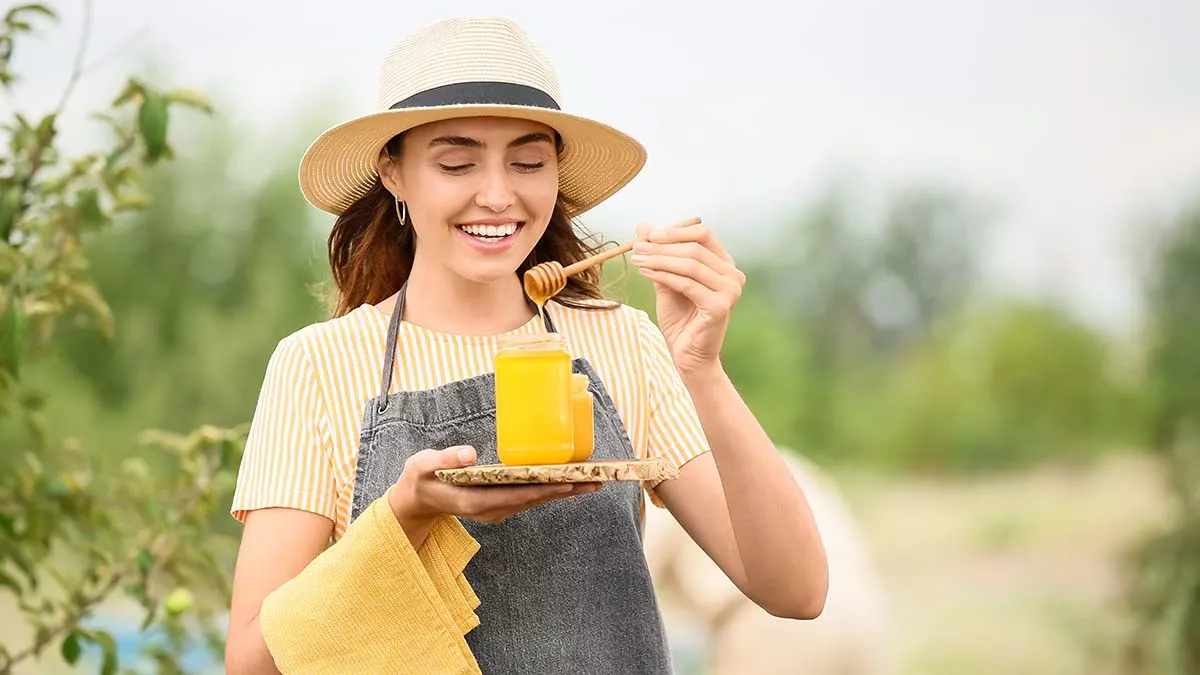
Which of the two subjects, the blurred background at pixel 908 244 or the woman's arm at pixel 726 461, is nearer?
the woman's arm at pixel 726 461

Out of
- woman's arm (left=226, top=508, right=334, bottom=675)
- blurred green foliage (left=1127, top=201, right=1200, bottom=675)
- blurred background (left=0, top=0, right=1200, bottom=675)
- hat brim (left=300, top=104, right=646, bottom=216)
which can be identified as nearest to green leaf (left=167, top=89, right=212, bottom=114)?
hat brim (left=300, top=104, right=646, bottom=216)

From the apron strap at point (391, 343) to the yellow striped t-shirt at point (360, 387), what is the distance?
0.01 m

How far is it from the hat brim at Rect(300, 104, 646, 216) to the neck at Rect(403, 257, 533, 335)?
0.17 metres

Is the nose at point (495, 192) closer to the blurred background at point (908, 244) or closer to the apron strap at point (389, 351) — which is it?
the apron strap at point (389, 351)

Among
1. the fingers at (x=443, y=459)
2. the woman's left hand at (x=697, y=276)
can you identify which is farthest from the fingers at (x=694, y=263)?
the fingers at (x=443, y=459)

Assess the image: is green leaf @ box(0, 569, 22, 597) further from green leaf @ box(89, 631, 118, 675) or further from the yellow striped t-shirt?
the yellow striped t-shirt

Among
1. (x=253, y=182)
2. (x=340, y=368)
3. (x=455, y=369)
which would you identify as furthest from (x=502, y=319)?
(x=253, y=182)

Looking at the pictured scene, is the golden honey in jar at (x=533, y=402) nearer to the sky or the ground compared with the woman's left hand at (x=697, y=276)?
nearer to the ground

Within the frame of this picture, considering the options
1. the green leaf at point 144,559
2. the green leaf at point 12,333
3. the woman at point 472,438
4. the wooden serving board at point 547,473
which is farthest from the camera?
the green leaf at point 144,559

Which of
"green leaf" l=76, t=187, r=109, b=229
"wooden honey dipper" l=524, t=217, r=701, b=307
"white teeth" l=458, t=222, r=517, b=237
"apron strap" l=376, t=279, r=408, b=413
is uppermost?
"green leaf" l=76, t=187, r=109, b=229

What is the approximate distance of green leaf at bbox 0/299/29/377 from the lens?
6.93 ft

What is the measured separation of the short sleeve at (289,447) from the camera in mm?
1568

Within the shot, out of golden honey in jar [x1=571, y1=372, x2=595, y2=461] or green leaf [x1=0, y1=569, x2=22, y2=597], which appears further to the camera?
green leaf [x1=0, y1=569, x2=22, y2=597]

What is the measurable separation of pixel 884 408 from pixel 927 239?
0.70 meters
